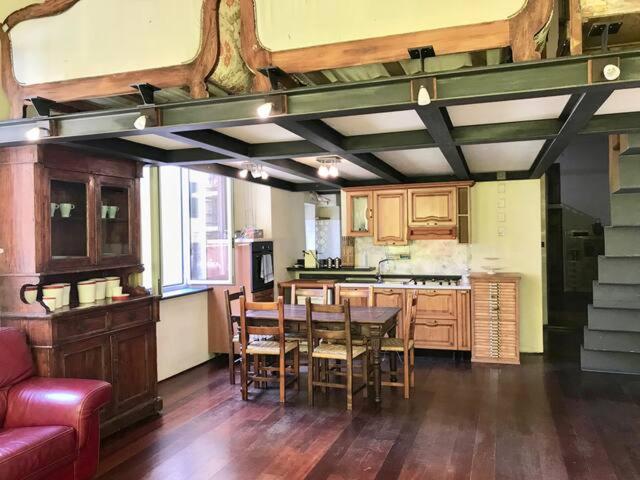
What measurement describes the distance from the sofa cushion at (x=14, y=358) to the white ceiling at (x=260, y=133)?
74.7 inches

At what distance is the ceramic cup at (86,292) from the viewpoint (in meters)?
3.68

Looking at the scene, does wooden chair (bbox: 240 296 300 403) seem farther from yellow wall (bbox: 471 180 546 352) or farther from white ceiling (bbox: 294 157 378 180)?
yellow wall (bbox: 471 180 546 352)

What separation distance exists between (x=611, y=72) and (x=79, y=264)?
3.52 m

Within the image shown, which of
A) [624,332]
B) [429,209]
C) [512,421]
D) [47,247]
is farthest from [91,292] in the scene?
[624,332]

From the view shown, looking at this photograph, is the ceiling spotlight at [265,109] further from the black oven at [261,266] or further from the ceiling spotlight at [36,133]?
the black oven at [261,266]

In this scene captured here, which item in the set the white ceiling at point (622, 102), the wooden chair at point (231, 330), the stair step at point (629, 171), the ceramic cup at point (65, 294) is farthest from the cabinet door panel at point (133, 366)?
the stair step at point (629, 171)

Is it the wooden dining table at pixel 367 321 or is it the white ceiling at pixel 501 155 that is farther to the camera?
the white ceiling at pixel 501 155

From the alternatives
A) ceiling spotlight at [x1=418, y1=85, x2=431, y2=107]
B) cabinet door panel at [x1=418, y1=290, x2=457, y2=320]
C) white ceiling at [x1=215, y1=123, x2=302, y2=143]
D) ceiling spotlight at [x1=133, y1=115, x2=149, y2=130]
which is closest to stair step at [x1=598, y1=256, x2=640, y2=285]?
cabinet door panel at [x1=418, y1=290, x2=457, y2=320]

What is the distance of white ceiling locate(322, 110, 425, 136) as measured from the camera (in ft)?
10.8

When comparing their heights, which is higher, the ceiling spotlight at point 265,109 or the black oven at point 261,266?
the ceiling spotlight at point 265,109

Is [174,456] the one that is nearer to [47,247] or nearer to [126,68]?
[47,247]

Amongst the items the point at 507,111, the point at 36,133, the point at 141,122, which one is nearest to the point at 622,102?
the point at 507,111

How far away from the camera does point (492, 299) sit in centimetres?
568

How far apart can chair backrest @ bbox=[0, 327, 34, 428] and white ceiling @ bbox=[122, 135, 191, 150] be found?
161cm
